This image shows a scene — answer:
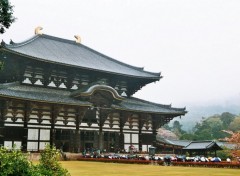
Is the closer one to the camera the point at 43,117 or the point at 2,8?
the point at 2,8

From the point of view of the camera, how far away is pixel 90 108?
3866 centimetres

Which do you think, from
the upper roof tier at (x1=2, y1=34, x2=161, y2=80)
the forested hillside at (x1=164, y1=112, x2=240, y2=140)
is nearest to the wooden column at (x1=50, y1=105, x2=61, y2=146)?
the upper roof tier at (x1=2, y1=34, x2=161, y2=80)

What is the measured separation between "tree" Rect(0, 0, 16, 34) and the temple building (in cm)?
1901

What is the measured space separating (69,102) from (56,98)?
5.28 feet

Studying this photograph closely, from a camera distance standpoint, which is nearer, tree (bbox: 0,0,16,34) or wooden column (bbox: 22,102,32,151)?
tree (bbox: 0,0,16,34)

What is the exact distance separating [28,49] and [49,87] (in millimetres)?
4963

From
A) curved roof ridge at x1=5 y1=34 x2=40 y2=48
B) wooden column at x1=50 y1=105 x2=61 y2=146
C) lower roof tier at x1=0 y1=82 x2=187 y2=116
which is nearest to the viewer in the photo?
lower roof tier at x1=0 y1=82 x2=187 y2=116

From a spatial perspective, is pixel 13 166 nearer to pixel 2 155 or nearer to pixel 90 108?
pixel 2 155

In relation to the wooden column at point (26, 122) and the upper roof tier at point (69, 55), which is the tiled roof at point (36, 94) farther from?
the upper roof tier at point (69, 55)

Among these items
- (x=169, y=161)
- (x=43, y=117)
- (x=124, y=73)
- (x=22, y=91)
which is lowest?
(x=169, y=161)

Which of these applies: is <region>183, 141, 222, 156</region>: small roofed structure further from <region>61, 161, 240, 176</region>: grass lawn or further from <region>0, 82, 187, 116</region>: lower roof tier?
<region>61, 161, 240, 176</region>: grass lawn

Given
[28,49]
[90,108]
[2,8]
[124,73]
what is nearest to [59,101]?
[90,108]

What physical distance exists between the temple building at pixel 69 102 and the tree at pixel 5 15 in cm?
1901

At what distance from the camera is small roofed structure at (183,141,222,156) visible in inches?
1882
